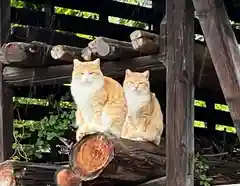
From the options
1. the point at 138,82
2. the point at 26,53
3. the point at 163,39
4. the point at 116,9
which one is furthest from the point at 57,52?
the point at 116,9

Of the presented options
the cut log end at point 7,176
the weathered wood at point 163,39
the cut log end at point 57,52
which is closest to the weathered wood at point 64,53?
the cut log end at point 57,52

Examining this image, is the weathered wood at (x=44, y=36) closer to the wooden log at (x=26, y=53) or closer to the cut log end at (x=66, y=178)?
the wooden log at (x=26, y=53)

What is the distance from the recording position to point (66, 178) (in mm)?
3344

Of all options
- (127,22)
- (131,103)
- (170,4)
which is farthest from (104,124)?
(127,22)

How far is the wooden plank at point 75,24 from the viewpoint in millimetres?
4465

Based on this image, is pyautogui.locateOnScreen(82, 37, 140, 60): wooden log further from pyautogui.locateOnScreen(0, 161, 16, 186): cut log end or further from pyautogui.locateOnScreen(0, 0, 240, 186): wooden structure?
pyautogui.locateOnScreen(0, 161, 16, 186): cut log end

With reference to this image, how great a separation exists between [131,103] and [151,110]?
15 cm

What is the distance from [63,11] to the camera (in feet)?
16.1

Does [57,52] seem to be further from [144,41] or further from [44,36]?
[44,36]

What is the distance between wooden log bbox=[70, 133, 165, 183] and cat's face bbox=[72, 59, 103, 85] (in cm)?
31

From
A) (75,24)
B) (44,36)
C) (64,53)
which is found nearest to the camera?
(64,53)

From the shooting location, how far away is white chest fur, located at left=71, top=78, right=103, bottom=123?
322cm

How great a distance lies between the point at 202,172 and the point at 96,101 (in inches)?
34.0

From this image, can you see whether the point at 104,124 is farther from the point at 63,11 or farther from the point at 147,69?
the point at 63,11
